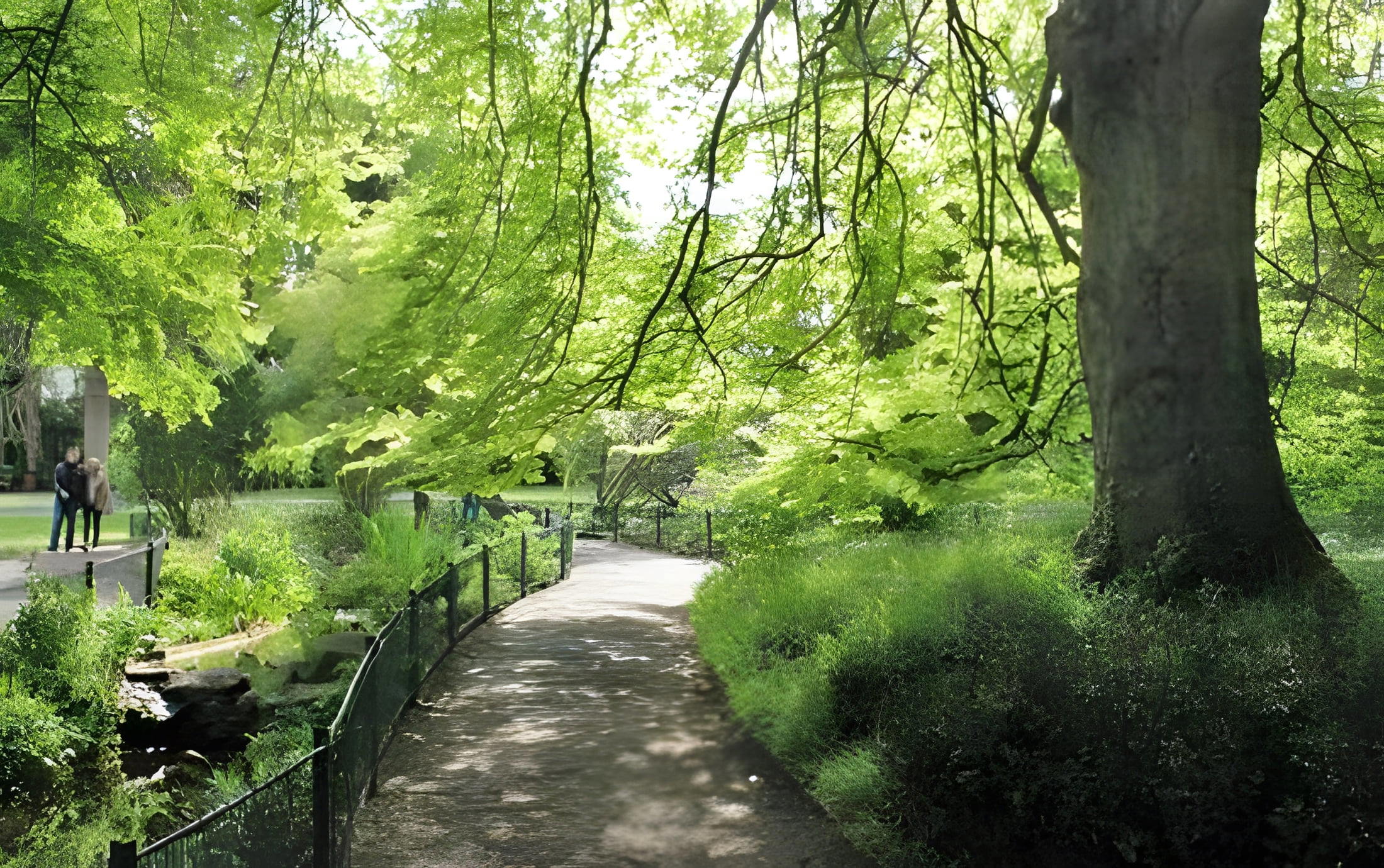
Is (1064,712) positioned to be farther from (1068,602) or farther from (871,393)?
(871,393)

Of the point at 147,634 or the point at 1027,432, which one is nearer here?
the point at 1027,432

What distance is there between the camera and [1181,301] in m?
7.56

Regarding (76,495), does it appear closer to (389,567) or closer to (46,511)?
(389,567)

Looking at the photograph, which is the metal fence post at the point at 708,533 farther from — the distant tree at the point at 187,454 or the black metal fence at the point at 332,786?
the black metal fence at the point at 332,786

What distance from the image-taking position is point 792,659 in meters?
10.1

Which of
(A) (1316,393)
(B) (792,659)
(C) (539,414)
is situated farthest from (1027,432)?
(A) (1316,393)

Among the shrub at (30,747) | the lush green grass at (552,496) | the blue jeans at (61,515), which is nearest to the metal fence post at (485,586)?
the shrub at (30,747)

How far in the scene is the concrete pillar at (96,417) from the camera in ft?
88.6

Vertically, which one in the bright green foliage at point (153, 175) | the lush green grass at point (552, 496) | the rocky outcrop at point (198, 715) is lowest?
the rocky outcrop at point (198, 715)

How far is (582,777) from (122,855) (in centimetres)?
443

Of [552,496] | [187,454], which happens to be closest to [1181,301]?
[187,454]

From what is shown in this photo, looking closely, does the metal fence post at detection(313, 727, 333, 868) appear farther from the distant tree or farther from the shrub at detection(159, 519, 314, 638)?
the distant tree

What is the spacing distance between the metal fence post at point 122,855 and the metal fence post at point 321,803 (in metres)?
1.54

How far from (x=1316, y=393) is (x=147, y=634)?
16.4 meters
